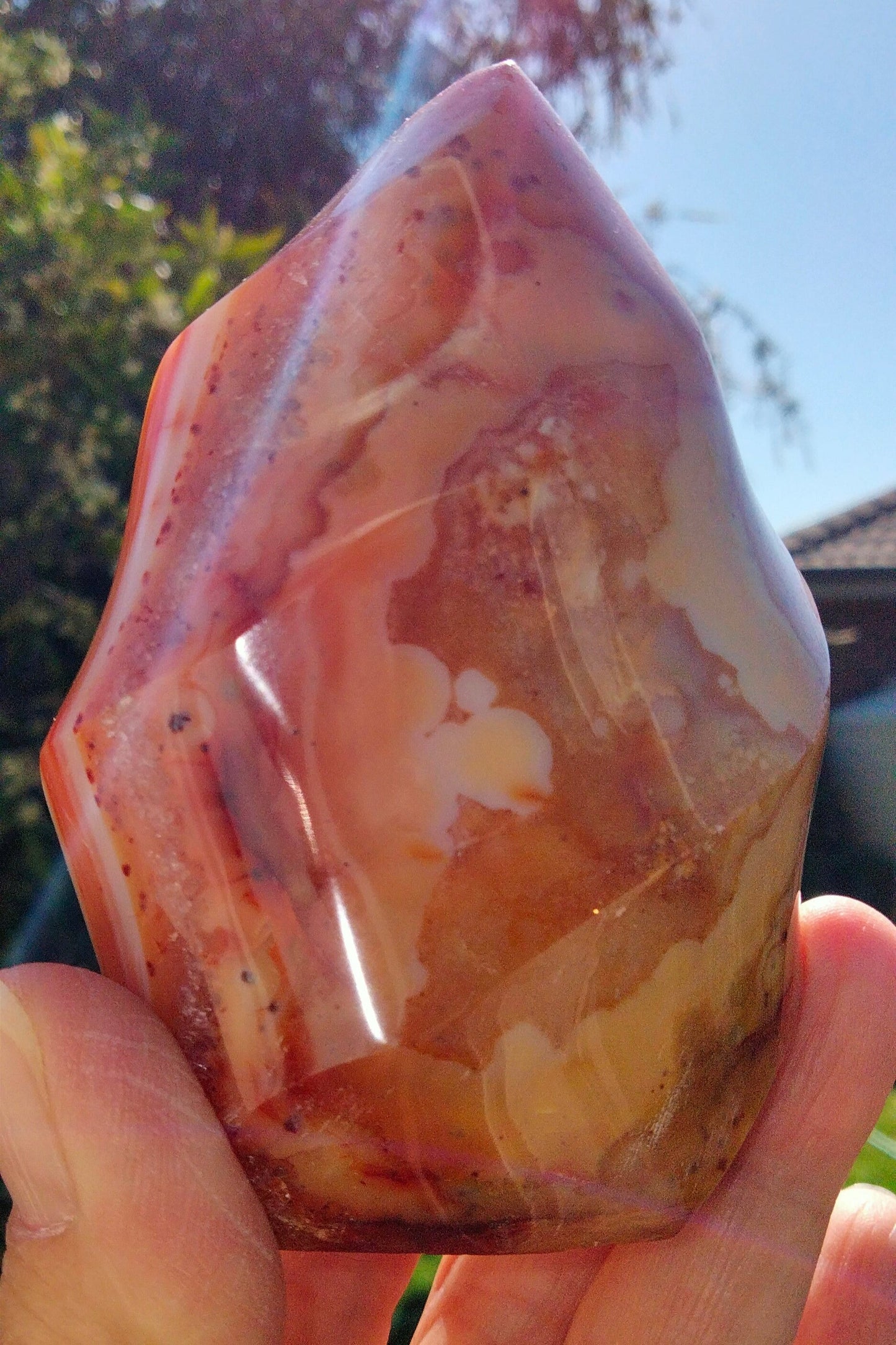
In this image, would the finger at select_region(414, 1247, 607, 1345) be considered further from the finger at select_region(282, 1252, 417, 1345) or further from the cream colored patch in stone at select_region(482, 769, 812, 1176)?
the cream colored patch in stone at select_region(482, 769, 812, 1176)

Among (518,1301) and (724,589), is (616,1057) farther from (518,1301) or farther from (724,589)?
(518,1301)

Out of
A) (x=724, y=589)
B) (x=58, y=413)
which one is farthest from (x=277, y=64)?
(x=724, y=589)

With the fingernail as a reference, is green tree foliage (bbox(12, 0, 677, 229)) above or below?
above

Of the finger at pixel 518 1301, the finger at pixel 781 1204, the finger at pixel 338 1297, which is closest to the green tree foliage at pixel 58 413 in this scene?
the finger at pixel 338 1297

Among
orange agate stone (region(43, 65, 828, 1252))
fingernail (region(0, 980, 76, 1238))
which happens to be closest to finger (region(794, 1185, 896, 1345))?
orange agate stone (region(43, 65, 828, 1252))

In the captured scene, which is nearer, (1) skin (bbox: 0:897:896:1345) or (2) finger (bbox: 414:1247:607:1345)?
(1) skin (bbox: 0:897:896:1345)

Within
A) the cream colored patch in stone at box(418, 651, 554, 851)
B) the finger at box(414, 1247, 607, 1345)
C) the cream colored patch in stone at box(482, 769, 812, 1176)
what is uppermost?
the cream colored patch in stone at box(418, 651, 554, 851)

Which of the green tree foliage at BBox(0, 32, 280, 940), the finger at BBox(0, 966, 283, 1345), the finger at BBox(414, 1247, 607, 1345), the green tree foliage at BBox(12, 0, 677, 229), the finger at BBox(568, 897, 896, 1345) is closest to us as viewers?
the finger at BBox(0, 966, 283, 1345)
